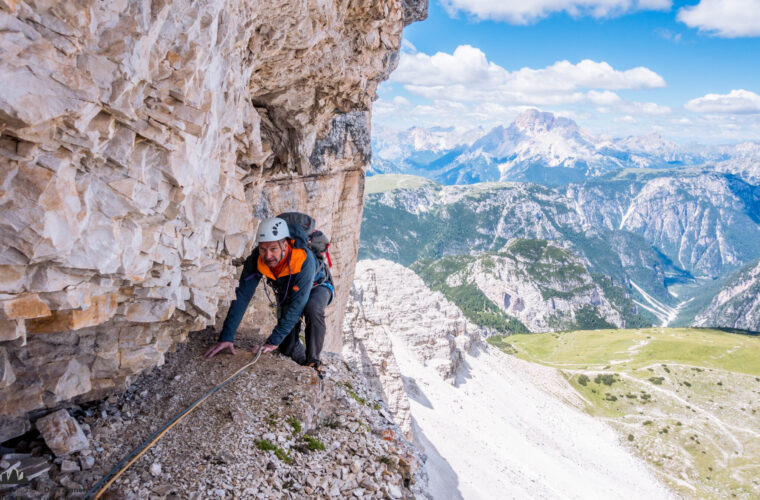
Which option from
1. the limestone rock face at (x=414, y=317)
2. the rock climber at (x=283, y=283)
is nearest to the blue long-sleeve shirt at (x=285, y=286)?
the rock climber at (x=283, y=283)

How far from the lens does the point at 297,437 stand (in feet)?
29.4

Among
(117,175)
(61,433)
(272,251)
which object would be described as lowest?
(61,433)

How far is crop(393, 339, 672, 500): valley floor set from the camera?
4259 centimetres

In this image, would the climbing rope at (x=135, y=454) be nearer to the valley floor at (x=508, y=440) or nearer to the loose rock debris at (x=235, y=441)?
the loose rock debris at (x=235, y=441)

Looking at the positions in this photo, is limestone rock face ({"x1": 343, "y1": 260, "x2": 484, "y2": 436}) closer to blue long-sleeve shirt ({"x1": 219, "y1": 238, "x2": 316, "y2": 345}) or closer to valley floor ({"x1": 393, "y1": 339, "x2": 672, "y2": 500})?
valley floor ({"x1": 393, "y1": 339, "x2": 672, "y2": 500})

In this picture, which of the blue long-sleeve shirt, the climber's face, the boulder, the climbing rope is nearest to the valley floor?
the blue long-sleeve shirt

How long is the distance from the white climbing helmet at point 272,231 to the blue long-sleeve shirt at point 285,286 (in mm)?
514

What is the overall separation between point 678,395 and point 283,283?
13384 cm

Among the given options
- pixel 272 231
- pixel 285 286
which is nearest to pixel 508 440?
pixel 285 286

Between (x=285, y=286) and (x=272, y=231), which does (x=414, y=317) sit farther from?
(x=272, y=231)

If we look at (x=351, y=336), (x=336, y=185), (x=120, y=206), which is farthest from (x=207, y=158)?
(x=351, y=336)

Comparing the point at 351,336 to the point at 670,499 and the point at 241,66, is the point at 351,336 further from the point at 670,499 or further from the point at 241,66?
the point at 670,499

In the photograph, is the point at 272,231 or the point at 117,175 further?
the point at 272,231

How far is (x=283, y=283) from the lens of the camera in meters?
10.2
